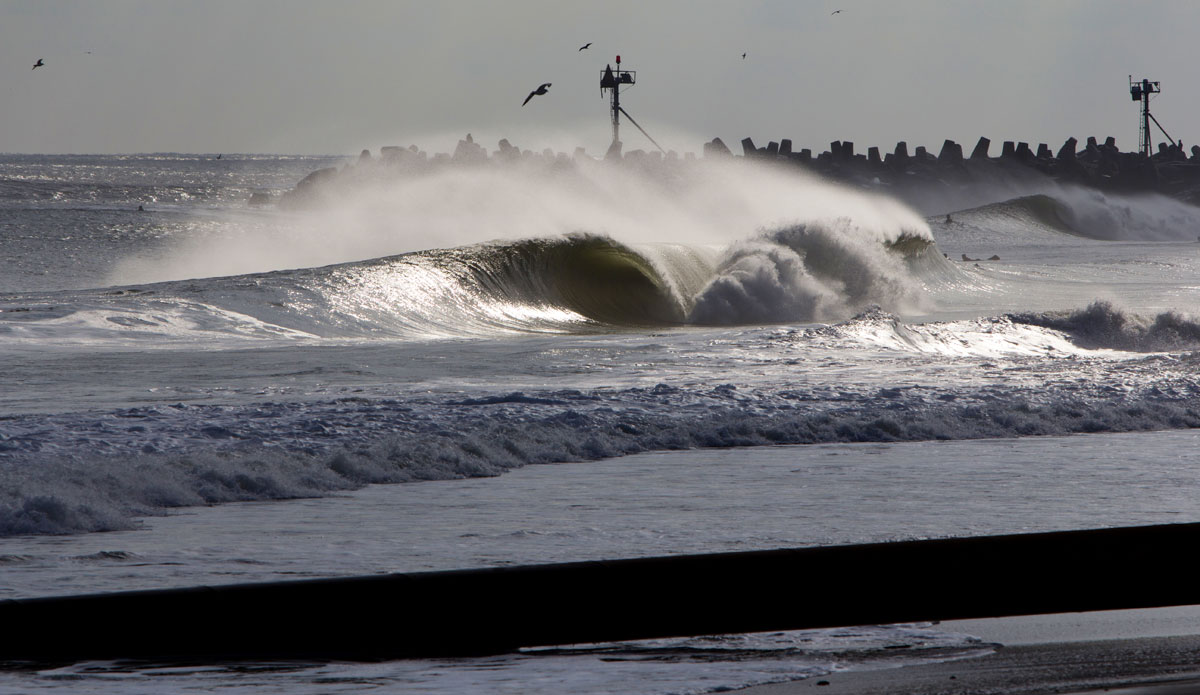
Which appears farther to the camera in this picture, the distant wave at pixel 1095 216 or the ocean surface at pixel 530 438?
the distant wave at pixel 1095 216

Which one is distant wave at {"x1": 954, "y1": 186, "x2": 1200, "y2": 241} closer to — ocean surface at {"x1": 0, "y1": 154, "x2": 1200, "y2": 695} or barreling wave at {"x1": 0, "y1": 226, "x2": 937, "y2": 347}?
barreling wave at {"x1": 0, "y1": 226, "x2": 937, "y2": 347}

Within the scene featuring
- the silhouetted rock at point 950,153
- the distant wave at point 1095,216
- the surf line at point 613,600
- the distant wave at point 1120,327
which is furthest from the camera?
the silhouetted rock at point 950,153

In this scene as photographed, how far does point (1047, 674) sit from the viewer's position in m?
3.02

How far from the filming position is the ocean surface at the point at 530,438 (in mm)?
3746

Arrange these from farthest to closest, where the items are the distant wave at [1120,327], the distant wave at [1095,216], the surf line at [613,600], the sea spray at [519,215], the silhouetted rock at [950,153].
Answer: the silhouetted rock at [950,153], the distant wave at [1095,216], the sea spray at [519,215], the distant wave at [1120,327], the surf line at [613,600]

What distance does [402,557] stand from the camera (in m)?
4.22

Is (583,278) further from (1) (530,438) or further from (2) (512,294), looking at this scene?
(1) (530,438)

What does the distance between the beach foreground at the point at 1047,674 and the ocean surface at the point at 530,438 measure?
0.13 metres

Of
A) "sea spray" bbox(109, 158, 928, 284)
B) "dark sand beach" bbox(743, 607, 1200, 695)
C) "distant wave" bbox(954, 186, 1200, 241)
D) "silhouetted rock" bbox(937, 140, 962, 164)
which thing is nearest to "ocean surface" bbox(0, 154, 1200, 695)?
"dark sand beach" bbox(743, 607, 1200, 695)

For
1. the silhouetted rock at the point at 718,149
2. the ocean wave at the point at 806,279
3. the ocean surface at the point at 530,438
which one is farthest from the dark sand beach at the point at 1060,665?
the silhouetted rock at the point at 718,149

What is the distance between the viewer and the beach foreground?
113 inches

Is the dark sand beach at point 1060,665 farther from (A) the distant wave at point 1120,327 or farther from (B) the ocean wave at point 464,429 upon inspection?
(A) the distant wave at point 1120,327

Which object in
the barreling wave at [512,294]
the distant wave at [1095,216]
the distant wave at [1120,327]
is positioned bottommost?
the distant wave at [1120,327]

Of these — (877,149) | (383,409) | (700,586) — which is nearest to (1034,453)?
(383,409)
